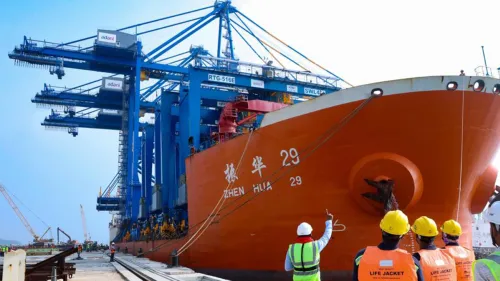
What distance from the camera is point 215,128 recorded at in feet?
60.1

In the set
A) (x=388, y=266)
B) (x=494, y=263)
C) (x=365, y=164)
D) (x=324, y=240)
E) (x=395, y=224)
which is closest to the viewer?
(x=494, y=263)

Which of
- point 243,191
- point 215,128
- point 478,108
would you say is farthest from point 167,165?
point 478,108

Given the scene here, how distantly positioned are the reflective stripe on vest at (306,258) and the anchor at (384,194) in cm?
427

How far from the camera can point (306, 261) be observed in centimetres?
414

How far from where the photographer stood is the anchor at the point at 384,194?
26.2 ft

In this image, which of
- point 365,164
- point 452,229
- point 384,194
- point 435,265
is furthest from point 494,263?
point 365,164

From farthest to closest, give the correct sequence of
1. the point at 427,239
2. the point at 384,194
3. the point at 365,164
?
the point at 365,164, the point at 384,194, the point at 427,239

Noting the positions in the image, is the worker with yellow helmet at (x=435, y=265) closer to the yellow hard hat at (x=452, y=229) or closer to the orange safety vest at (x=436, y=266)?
the orange safety vest at (x=436, y=266)

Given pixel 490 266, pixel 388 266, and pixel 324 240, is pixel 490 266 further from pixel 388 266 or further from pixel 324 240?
pixel 324 240

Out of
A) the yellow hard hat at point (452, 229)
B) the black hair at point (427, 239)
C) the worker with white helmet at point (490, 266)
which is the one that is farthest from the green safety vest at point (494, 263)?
the yellow hard hat at point (452, 229)

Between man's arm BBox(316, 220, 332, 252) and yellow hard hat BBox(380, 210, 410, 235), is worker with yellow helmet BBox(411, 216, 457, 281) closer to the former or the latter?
yellow hard hat BBox(380, 210, 410, 235)

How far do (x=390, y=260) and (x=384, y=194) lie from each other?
5.67m

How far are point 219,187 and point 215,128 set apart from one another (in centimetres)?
723

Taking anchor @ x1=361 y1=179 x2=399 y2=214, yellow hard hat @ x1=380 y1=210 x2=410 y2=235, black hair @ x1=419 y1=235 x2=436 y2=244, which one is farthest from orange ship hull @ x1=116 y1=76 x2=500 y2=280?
yellow hard hat @ x1=380 y1=210 x2=410 y2=235
